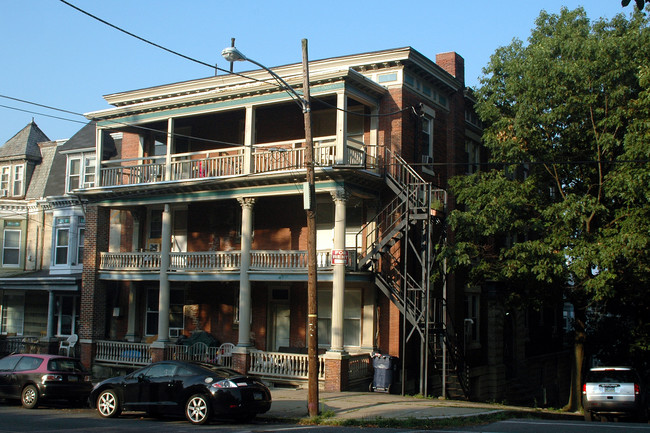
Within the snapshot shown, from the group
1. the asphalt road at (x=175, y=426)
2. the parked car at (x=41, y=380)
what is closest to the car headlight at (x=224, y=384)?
the asphalt road at (x=175, y=426)

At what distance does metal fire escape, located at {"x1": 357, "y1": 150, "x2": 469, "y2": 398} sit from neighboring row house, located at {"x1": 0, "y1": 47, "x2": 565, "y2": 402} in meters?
0.07

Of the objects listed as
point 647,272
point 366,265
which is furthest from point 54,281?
point 647,272

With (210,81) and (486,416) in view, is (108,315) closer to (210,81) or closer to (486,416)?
(210,81)

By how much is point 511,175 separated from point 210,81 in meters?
14.3

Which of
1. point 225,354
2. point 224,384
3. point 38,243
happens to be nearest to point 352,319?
point 225,354

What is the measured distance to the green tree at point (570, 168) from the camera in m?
19.8

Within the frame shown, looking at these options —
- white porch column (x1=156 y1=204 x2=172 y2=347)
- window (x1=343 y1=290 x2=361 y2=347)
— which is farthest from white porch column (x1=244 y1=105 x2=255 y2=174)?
window (x1=343 y1=290 x2=361 y2=347)

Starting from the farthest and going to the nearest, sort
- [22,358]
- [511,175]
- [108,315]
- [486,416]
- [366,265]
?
1. [511,175]
2. [108,315]
3. [366,265]
4. [22,358]
5. [486,416]

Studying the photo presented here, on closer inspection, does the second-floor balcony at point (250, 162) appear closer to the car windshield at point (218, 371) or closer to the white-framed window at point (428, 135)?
the white-framed window at point (428, 135)

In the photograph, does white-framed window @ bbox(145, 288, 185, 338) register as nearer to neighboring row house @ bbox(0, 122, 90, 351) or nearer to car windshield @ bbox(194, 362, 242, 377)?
neighboring row house @ bbox(0, 122, 90, 351)

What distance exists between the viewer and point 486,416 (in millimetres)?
16375

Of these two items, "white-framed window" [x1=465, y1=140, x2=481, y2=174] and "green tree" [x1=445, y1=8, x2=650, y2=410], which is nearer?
"green tree" [x1=445, y1=8, x2=650, y2=410]

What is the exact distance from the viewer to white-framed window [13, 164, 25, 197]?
35000 millimetres

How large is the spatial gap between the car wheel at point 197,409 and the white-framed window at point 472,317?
1487 centimetres
